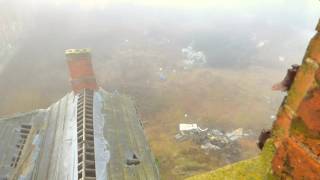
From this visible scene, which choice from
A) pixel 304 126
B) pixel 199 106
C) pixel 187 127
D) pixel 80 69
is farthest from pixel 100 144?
pixel 199 106

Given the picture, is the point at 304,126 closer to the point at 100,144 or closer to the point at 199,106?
the point at 100,144

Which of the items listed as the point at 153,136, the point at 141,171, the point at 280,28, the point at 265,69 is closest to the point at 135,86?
the point at 153,136

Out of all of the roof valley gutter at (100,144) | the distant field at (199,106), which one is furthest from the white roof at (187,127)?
the roof valley gutter at (100,144)

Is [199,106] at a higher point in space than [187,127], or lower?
higher

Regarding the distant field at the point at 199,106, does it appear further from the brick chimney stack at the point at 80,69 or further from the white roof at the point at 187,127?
the brick chimney stack at the point at 80,69

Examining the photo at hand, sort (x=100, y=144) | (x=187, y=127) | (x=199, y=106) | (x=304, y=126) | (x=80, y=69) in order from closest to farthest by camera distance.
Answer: (x=304, y=126)
(x=100, y=144)
(x=80, y=69)
(x=187, y=127)
(x=199, y=106)

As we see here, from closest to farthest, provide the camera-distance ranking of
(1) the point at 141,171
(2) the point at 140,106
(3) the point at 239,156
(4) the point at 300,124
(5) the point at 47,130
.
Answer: (4) the point at 300,124 < (1) the point at 141,171 < (5) the point at 47,130 < (3) the point at 239,156 < (2) the point at 140,106

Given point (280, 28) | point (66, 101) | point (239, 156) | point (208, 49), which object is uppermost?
point (280, 28)

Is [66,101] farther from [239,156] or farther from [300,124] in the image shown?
[300,124]

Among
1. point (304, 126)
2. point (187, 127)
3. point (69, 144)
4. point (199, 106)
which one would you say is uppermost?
point (304, 126)
